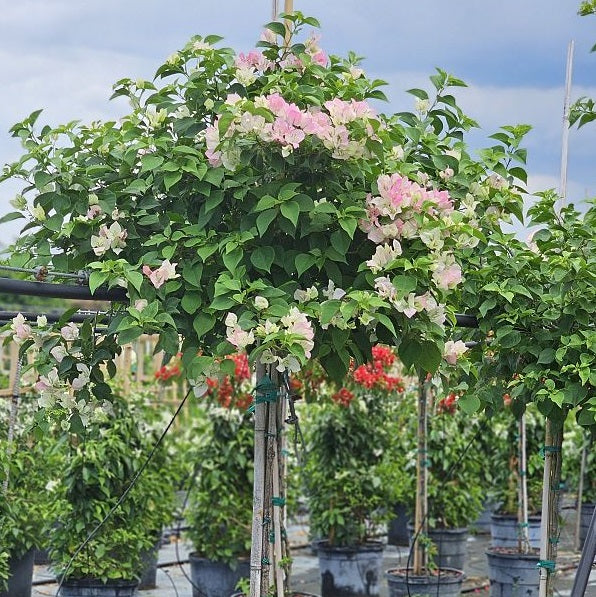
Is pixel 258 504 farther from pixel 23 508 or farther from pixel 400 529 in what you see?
pixel 400 529

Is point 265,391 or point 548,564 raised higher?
point 265,391

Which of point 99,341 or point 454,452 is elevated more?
point 99,341

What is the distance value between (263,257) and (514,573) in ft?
12.6

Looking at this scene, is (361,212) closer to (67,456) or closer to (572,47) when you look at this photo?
(572,47)

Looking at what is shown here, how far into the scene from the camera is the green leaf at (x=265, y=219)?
240 cm

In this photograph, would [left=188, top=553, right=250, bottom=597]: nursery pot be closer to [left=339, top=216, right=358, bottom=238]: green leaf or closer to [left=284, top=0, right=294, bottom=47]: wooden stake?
[left=284, top=0, right=294, bottom=47]: wooden stake

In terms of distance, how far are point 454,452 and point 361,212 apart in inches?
180

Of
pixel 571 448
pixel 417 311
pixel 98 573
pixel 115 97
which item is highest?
pixel 115 97

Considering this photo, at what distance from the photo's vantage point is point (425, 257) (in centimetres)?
243

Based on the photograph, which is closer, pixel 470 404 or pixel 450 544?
pixel 470 404

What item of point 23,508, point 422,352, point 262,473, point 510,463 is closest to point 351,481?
point 510,463

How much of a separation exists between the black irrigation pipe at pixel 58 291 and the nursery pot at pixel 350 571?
381 cm

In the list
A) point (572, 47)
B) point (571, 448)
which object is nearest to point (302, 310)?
point (572, 47)

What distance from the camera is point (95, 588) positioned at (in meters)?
5.13
